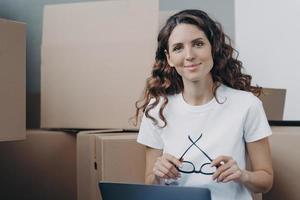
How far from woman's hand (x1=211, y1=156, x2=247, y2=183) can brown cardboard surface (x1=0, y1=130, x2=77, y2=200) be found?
0.62 m

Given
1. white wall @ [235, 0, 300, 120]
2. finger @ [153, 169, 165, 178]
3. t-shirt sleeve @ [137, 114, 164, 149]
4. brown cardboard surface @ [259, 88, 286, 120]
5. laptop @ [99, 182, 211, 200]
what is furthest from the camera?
white wall @ [235, 0, 300, 120]

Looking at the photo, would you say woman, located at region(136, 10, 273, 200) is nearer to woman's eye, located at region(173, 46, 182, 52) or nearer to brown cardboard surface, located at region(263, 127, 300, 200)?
woman's eye, located at region(173, 46, 182, 52)

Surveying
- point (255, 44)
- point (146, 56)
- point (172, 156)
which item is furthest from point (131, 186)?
point (255, 44)

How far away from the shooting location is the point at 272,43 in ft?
4.79

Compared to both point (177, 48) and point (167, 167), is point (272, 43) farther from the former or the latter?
point (167, 167)

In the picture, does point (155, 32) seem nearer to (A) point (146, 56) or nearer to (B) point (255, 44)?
(A) point (146, 56)

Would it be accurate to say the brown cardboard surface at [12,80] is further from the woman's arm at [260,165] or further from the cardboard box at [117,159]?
the woman's arm at [260,165]

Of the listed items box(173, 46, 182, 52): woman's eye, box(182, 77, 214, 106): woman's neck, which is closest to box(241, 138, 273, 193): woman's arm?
box(182, 77, 214, 106): woman's neck

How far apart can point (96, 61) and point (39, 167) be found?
34 cm

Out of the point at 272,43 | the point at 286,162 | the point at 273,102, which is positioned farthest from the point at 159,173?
the point at 272,43

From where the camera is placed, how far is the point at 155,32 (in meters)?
1.30

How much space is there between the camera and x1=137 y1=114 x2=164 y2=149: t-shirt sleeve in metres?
0.99

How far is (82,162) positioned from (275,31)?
69 cm

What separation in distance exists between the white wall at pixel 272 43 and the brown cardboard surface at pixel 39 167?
586 millimetres
